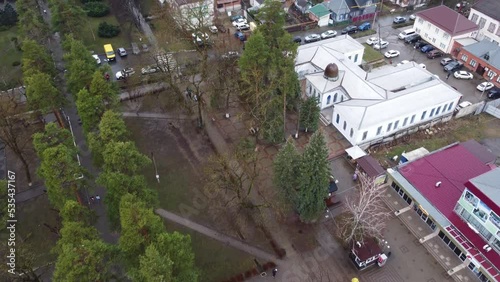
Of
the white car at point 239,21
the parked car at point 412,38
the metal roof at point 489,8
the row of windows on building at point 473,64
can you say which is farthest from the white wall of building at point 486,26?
the white car at point 239,21

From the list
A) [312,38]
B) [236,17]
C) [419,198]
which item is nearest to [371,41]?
[312,38]

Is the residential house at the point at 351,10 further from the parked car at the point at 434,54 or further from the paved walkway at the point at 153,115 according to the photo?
the paved walkway at the point at 153,115

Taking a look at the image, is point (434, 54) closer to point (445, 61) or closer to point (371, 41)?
point (445, 61)

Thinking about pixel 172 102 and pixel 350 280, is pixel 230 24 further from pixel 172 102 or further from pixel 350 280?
pixel 350 280

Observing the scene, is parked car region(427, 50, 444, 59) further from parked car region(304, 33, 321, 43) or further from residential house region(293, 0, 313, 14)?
residential house region(293, 0, 313, 14)

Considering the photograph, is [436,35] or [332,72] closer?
[332,72]

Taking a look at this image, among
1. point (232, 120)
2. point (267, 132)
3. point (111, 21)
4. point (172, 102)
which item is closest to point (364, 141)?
point (267, 132)
